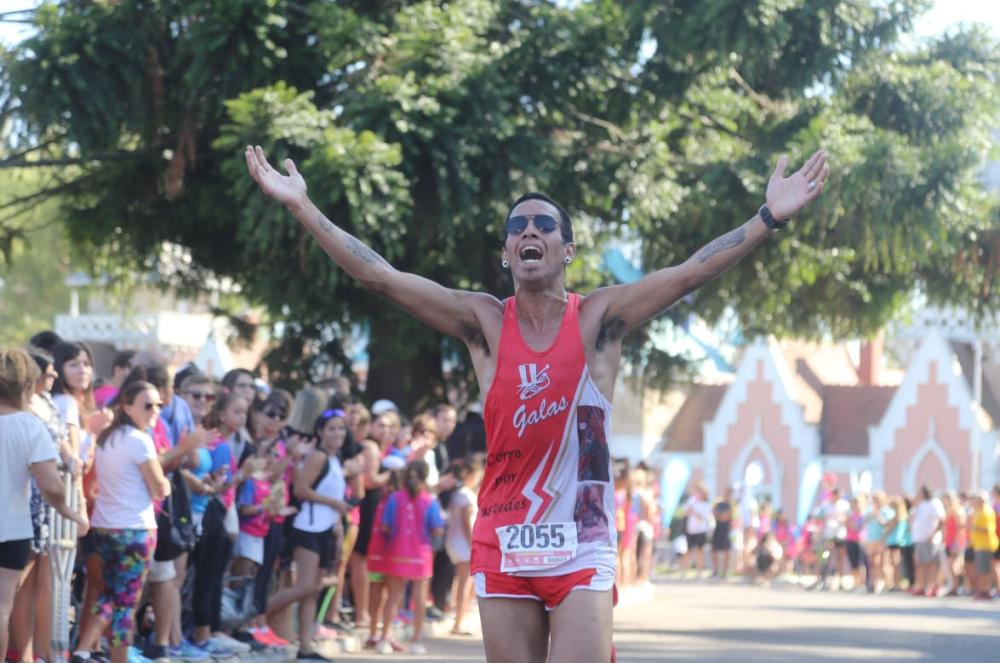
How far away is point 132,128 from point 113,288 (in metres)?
4.50

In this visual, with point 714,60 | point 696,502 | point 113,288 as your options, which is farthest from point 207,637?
point 696,502

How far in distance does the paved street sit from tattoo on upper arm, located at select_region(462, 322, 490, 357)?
297 inches

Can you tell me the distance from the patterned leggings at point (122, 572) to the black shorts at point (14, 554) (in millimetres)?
1120

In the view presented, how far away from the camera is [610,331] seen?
20.5ft

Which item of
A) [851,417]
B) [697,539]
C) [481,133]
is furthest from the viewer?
[851,417]

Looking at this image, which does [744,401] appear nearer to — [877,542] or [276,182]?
[877,542]

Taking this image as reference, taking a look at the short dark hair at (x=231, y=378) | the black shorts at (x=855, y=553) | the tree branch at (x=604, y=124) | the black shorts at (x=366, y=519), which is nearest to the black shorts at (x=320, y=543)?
the short dark hair at (x=231, y=378)

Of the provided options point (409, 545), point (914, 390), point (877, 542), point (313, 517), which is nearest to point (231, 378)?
point (313, 517)

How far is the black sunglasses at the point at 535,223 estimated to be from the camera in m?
6.18

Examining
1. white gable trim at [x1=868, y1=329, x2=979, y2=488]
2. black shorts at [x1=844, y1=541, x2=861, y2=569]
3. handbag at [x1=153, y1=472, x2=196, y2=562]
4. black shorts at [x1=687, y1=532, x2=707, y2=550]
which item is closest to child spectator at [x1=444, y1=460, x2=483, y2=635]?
handbag at [x1=153, y1=472, x2=196, y2=562]

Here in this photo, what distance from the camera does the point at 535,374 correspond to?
19.8ft

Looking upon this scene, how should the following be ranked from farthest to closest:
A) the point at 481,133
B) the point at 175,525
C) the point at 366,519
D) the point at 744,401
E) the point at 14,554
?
A: the point at 744,401 < the point at 481,133 < the point at 366,519 < the point at 175,525 < the point at 14,554

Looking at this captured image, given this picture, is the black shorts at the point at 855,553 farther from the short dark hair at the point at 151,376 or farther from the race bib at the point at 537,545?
the race bib at the point at 537,545

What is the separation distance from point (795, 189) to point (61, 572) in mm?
5735
